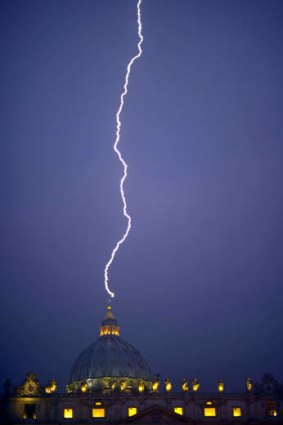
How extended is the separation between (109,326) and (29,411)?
42.6 m

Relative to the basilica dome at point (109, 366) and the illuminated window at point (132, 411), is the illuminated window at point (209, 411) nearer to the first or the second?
the illuminated window at point (132, 411)

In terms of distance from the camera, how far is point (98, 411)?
9319cm

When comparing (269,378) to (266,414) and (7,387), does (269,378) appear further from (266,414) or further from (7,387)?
(7,387)

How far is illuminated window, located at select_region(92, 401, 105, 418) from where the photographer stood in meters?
92.9

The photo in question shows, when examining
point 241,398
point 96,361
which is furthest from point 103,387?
point 241,398

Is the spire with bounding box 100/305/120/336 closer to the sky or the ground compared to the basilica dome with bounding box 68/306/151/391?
closer to the sky

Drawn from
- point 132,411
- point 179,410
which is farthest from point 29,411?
point 179,410

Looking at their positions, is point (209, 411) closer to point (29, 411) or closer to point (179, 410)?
point (179, 410)

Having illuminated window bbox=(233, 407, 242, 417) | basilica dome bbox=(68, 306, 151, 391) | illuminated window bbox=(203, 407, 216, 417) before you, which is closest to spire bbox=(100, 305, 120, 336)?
basilica dome bbox=(68, 306, 151, 391)

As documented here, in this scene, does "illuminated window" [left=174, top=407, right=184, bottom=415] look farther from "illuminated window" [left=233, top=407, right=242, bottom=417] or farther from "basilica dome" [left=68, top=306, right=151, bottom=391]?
"basilica dome" [left=68, top=306, right=151, bottom=391]

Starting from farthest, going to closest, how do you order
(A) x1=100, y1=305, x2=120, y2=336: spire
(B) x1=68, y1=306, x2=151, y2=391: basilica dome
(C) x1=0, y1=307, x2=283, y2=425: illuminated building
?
Result: (A) x1=100, y1=305, x2=120, y2=336: spire
(B) x1=68, y1=306, x2=151, y2=391: basilica dome
(C) x1=0, y1=307, x2=283, y2=425: illuminated building

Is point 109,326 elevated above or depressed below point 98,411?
above

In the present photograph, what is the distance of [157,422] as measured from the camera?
92375 millimetres

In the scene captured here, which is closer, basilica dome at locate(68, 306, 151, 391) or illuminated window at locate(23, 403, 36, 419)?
illuminated window at locate(23, 403, 36, 419)
